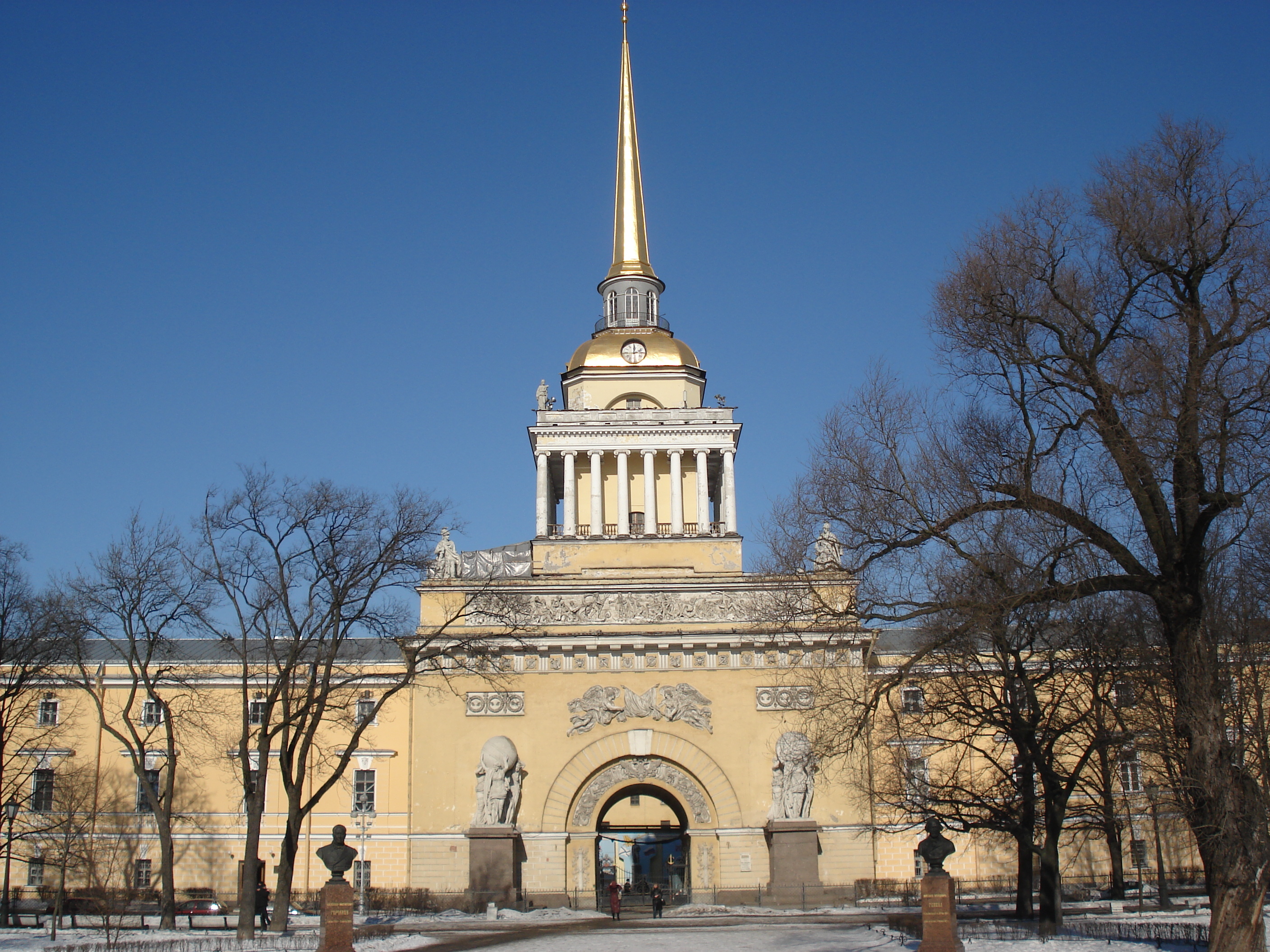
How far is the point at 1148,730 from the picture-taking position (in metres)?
24.2

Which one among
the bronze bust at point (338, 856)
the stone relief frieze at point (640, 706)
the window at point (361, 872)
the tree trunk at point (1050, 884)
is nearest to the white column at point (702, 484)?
the stone relief frieze at point (640, 706)

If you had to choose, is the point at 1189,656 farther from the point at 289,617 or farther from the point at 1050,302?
the point at 289,617

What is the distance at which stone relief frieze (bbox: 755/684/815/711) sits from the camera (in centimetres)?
3628

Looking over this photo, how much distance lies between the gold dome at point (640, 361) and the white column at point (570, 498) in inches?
166

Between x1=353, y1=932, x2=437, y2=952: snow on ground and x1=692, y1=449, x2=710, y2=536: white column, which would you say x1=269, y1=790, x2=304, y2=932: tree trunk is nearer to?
x1=353, y1=932, x2=437, y2=952: snow on ground

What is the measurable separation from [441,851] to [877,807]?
12.7 m

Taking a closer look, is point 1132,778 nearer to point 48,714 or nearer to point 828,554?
point 828,554

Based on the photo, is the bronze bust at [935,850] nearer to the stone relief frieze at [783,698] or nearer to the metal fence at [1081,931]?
the metal fence at [1081,931]

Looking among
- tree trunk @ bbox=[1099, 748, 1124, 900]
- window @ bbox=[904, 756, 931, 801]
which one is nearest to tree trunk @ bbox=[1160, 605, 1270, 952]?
tree trunk @ bbox=[1099, 748, 1124, 900]

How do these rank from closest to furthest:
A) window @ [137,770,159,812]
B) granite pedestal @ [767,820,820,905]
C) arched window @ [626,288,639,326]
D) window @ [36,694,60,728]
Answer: granite pedestal @ [767,820,820,905], window @ [137,770,159,812], window @ [36,694,60,728], arched window @ [626,288,639,326]

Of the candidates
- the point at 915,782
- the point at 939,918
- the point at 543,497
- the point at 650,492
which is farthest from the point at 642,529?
the point at 939,918

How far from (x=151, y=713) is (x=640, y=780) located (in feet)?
60.8

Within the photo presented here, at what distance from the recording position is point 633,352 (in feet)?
166

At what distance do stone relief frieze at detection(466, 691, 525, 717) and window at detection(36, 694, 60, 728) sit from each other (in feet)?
57.0
